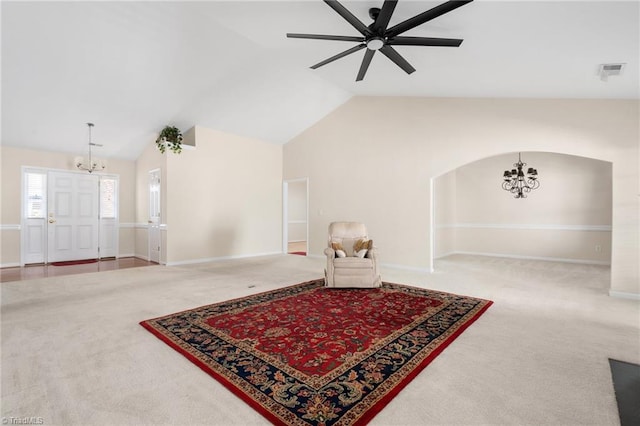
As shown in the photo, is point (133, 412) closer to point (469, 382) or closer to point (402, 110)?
point (469, 382)

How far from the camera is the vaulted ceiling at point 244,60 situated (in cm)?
293

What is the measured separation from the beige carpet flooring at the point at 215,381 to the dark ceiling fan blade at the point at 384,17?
280 cm

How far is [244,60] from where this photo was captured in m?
5.10

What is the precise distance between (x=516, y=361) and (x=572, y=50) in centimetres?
304

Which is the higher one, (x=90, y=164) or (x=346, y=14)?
(x=346, y=14)

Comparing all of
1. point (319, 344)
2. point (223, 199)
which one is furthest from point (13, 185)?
point (319, 344)

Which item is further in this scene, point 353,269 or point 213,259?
point 213,259

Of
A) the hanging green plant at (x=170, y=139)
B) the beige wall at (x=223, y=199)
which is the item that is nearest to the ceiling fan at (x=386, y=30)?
the hanging green plant at (x=170, y=139)

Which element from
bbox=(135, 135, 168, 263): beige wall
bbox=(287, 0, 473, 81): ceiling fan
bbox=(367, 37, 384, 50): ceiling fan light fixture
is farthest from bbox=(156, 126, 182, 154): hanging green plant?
bbox=(367, 37, 384, 50): ceiling fan light fixture

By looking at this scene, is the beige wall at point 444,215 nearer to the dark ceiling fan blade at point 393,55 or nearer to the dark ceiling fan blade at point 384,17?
the dark ceiling fan blade at point 393,55

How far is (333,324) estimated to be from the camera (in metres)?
3.16

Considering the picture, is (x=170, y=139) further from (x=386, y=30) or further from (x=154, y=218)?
(x=386, y=30)

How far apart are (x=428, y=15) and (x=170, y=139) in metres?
5.52

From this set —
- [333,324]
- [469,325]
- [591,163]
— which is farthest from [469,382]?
[591,163]
